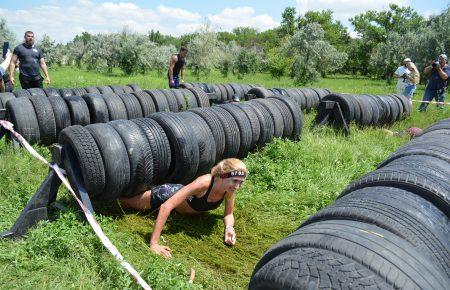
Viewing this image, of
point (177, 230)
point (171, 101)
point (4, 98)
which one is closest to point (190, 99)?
point (171, 101)

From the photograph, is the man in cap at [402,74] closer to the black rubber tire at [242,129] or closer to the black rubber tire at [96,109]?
the black rubber tire at [242,129]

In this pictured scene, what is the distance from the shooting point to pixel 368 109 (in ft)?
31.8

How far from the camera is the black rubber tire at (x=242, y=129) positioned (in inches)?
253

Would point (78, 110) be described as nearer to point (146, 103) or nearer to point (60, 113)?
point (60, 113)

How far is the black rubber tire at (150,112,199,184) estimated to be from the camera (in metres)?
4.97

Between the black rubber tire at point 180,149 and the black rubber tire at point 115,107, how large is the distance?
305 centimetres

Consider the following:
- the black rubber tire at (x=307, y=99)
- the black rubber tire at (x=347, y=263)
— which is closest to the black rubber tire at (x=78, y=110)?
the black rubber tire at (x=347, y=263)

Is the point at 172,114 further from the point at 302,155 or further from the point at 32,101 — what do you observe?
the point at 32,101

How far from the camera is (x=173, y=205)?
3.93 metres

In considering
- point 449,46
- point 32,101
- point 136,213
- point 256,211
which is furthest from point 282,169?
point 449,46

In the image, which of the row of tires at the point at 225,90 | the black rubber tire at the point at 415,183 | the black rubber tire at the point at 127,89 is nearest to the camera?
the black rubber tire at the point at 415,183

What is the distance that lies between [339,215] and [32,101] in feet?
20.0

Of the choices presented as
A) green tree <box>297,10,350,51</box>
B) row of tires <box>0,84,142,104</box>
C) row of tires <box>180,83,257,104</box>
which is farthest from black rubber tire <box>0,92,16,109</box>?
green tree <box>297,10,350,51</box>

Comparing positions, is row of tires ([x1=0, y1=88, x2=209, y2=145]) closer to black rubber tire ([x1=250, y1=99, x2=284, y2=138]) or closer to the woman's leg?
black rubber tire ([x1=250, y1=99, x2=284, y2=138])
